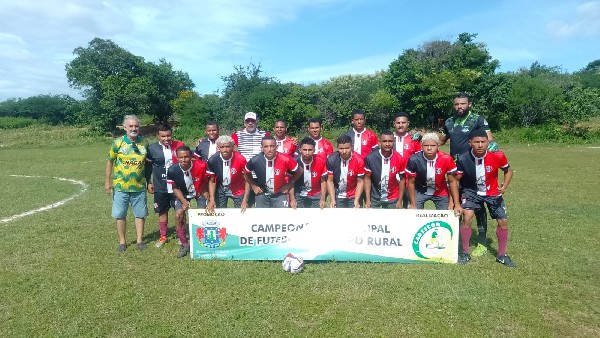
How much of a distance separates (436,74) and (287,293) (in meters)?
35.5

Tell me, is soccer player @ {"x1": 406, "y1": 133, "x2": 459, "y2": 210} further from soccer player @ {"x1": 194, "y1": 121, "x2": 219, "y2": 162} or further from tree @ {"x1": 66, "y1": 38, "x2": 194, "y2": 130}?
tree @ {"x1": 66, "y1": 38, "x2": 194, "y2": 130}

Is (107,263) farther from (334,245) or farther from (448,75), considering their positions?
(448,75)

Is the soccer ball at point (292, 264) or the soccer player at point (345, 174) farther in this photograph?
the soccer player at point (345, 174)

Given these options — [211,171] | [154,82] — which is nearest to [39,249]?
[211,171]

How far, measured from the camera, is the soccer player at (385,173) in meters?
6.51

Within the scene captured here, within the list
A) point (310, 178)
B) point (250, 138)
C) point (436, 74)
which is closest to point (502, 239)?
point (310, 178)

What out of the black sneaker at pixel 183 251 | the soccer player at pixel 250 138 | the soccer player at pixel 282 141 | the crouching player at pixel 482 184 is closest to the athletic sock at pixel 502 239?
the crouching player at pixel 482 184

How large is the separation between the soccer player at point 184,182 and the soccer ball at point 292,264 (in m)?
1.75

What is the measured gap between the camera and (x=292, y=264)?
18.8 feet

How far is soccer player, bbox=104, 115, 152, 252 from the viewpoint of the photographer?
661cm

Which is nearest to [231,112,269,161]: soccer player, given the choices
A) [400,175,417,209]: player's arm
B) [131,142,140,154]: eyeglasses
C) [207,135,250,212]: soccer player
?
[207,135,250,212]: soccer player

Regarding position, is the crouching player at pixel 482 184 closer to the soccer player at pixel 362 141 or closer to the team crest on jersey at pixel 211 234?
the soccer player at pixel 362 141

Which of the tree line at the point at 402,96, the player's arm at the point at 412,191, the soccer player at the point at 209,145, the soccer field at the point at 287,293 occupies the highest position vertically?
the tree line at the point at 402,96

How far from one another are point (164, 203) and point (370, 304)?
13.5 feet
